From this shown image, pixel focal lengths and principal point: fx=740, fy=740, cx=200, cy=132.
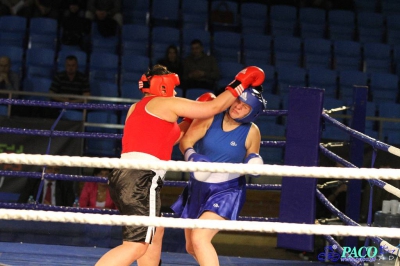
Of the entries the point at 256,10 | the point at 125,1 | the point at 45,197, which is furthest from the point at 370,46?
the point at 45,197

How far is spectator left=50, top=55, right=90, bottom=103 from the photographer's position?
750cm

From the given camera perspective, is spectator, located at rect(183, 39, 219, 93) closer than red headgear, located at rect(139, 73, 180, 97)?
No

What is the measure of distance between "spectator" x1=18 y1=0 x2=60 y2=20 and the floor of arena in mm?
4605

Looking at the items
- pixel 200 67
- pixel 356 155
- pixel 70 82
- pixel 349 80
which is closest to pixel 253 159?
pixel 356 155

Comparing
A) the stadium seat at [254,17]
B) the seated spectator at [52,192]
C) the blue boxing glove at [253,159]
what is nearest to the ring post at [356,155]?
the blue boxing glove at [253,159]

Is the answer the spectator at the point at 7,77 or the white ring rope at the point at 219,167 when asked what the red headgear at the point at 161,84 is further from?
the spectator at the point at 7,77

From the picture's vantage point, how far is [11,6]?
9.07m

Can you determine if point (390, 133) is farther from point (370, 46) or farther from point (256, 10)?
point (256, 10)

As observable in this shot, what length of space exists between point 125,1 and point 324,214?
4.33m

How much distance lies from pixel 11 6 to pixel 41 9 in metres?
0.36

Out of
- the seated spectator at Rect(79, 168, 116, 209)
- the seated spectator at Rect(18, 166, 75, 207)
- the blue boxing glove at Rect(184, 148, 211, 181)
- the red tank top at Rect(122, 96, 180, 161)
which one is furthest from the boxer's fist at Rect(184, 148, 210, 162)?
the seated spectator at Rect(18, 166, 75, 207)

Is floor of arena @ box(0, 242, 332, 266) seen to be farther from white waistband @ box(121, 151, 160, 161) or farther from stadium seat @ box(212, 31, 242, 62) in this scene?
stadium seat @ box(212, 31, 242, 62)

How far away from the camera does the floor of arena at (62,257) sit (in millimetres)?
4641

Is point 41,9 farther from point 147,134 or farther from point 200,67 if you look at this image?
point 147,134
